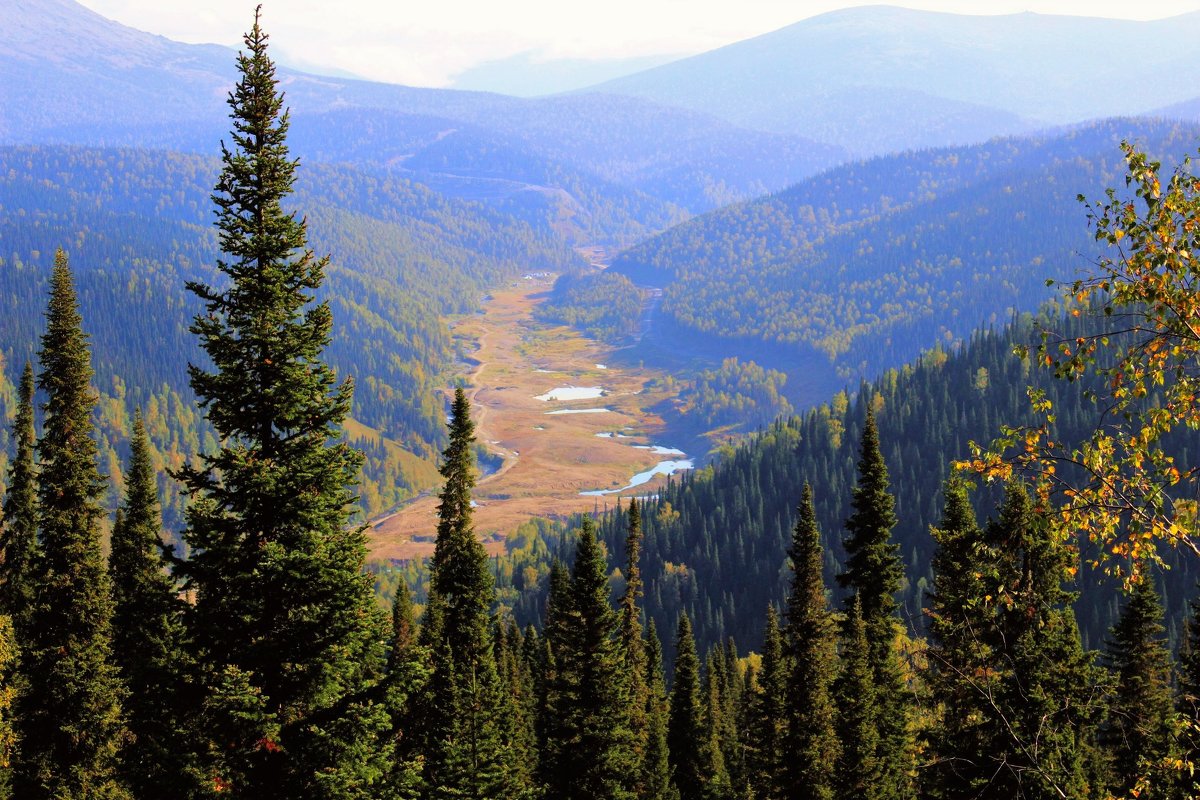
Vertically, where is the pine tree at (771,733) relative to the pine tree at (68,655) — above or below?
below

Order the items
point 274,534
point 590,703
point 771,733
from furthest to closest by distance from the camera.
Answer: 1. point 771,733
2. point 590,703
3. point 274,534

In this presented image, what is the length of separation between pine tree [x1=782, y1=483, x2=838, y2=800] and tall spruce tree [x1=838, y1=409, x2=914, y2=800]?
7.15ft

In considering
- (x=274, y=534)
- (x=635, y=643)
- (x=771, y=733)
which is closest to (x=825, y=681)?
(x=771, y=733)

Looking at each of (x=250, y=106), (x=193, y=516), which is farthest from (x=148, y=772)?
(x=250, y=106)

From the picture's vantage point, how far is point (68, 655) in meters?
40.9

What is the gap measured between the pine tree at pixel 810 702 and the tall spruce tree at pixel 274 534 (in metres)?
30.4

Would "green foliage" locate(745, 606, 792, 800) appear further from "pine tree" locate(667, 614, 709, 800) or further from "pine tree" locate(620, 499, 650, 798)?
"pine tree" locate(667, 614, 709, 800)

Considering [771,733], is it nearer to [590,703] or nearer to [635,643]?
[590,703]

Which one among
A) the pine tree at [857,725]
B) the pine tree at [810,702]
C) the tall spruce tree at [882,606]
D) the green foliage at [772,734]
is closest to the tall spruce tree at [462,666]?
the green foliage at [772,734]

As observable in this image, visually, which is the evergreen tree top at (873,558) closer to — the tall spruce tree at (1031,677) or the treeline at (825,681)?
the treeline at (825,681)

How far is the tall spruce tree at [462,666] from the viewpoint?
37531 mm

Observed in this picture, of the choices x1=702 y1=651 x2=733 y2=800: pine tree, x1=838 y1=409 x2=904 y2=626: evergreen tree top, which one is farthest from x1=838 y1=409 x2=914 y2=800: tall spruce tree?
x1=702 y1=651 x2=733 y2=800: pine tree

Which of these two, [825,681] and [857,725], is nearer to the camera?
[857,725]

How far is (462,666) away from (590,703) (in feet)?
23.7
